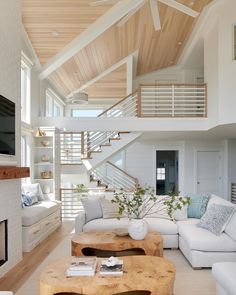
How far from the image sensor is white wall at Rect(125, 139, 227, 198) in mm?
10195

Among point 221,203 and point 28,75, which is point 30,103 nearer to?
point 28,75

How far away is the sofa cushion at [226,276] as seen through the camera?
2.47m

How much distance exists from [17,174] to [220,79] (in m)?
4.78

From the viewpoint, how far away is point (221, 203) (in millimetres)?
4625

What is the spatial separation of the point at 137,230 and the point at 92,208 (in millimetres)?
1689

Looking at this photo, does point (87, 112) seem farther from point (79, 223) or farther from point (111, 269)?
point (111, 269)

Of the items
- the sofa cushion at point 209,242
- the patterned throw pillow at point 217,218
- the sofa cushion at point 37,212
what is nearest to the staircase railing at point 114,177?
the sofa cushion at point 37,212

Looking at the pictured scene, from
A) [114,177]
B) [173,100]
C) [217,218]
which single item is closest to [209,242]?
[217,218]

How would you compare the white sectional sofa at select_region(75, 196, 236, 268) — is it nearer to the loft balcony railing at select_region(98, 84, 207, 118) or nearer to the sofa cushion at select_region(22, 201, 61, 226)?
the sofa cushion at select_region(22, 201, 61, 226)

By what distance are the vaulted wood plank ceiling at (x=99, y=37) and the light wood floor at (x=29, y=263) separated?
4.39 metres

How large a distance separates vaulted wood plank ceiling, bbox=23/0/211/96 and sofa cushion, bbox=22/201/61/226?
3.73 metres

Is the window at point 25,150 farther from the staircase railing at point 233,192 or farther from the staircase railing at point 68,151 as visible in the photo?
the staircase railing at point 233,192

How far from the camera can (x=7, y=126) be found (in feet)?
13.0

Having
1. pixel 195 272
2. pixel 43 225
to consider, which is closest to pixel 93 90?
pixel 43 225
